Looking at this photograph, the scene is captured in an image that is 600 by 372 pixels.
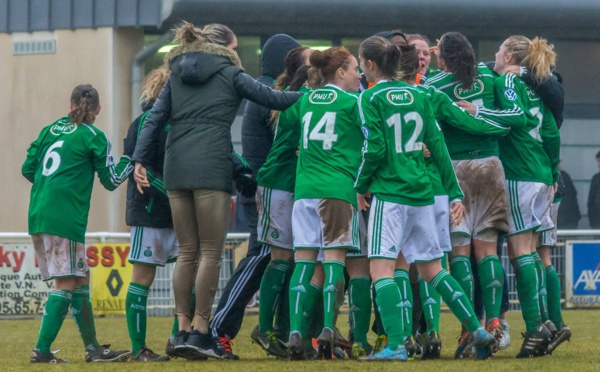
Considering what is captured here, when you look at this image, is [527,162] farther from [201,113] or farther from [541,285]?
[201,113]

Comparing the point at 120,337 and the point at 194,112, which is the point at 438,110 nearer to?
the point at 194,112

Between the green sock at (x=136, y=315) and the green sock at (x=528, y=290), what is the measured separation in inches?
93.1

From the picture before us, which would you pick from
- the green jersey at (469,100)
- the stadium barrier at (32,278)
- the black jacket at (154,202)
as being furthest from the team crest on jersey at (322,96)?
the stadium barrier at (32,278)

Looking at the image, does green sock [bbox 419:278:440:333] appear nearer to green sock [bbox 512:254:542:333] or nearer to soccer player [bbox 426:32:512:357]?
soccer player [bbox 426:32:512:357]

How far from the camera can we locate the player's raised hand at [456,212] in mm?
8219

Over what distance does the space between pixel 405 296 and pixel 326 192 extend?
78cm

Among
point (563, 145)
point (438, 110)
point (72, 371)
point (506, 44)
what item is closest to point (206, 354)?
point (72, 371)

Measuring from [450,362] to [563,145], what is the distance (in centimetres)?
1593

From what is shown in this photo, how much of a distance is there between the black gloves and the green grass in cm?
104

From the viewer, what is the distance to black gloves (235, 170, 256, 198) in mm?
8586

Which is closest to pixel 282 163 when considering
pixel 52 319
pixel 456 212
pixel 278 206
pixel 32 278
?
pixel 278 206

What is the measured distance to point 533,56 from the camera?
9.05 metres

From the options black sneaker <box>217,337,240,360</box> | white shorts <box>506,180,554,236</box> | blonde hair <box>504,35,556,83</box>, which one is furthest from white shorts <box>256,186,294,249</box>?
blonde hair <box>504,35,556,83</box>

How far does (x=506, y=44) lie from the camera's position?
9.18 meters
